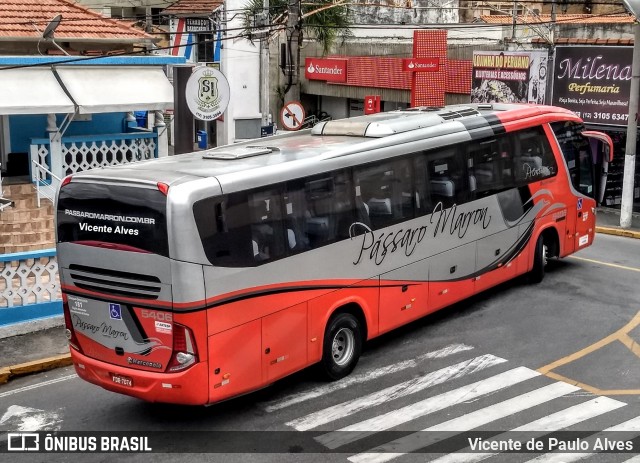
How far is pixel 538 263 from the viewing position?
627 inches

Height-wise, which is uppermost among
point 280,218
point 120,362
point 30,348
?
point 280,218

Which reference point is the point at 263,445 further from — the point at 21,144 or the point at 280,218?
the point at 21,144

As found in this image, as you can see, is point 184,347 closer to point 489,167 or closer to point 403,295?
point 403,295

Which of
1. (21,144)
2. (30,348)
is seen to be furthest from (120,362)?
(21,144)

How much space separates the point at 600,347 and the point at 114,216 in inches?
285

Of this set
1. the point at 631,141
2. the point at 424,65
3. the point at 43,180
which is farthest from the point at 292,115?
the point at 631,141

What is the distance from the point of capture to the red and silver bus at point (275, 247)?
9.51 meters

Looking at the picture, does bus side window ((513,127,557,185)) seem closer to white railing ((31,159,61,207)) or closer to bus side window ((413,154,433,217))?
bus side window ((413,154,433,217))

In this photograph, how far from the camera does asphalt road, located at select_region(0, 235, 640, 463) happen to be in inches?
376

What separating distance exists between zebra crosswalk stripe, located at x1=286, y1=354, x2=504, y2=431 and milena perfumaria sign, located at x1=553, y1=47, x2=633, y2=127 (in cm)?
1290

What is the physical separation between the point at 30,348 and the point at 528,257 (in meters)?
8.52

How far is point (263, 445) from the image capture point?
378 inches

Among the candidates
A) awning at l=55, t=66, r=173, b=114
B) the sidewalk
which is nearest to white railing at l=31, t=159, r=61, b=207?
awning at l=55, t=66, r=173, b=114

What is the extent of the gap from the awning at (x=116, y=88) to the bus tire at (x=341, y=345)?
841 cm
